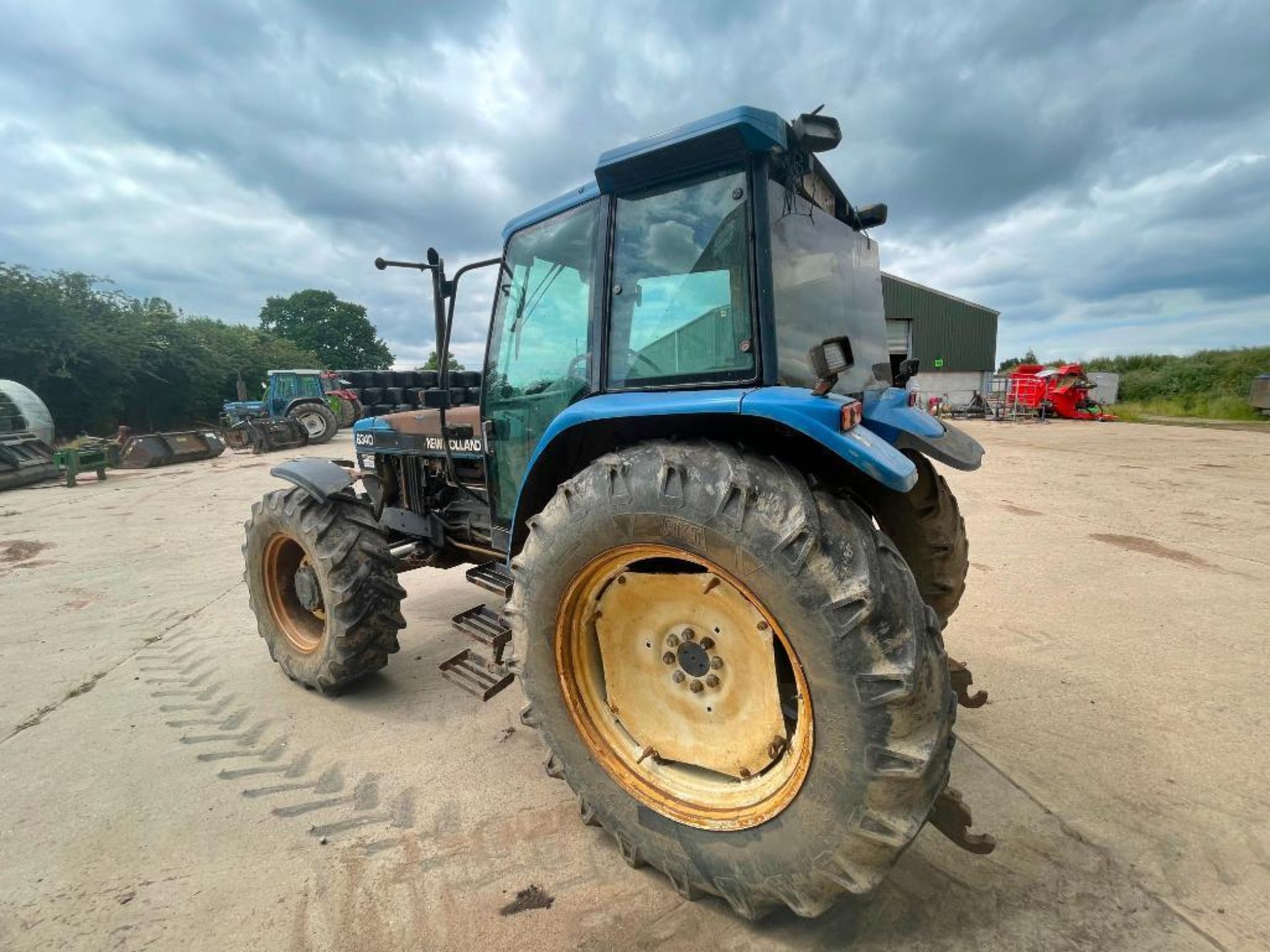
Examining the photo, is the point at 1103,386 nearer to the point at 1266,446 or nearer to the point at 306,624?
the point at 1266,446

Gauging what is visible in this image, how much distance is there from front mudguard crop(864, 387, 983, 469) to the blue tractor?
0.08 ft

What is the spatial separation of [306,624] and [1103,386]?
109ft

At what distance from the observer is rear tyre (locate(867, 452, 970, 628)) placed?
242 centimetres

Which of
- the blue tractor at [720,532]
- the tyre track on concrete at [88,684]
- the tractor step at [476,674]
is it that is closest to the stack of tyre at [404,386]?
the blue tractor at [720,532]

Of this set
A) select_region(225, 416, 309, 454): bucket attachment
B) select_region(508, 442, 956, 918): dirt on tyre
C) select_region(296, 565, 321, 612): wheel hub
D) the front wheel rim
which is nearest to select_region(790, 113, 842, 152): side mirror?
select_region(508, 442, 956, 918): dirt on tyre

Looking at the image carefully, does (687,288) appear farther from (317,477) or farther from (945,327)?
(945,327)

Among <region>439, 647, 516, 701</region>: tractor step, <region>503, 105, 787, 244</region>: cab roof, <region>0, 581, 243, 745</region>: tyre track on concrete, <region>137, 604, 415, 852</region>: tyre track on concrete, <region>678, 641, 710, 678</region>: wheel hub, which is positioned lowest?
<region>137, 604, 415, 852</region>: tyre track on concrete

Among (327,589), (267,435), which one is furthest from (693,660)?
(267,435)

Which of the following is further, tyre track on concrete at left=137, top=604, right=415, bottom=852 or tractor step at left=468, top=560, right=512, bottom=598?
tractor step at left=468, top=560, right=512, bottom=598

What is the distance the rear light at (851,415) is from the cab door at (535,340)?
0.96m

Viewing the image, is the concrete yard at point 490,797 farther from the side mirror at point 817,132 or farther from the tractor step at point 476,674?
the side mirror at point 817,132

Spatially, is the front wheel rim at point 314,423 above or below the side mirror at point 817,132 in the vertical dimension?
below

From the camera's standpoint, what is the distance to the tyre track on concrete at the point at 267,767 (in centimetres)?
204

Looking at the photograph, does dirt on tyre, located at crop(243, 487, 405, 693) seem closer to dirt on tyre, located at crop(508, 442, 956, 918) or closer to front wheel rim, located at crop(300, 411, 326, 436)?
dirt on tyre, located at crop(508, 442, 956, 918)
